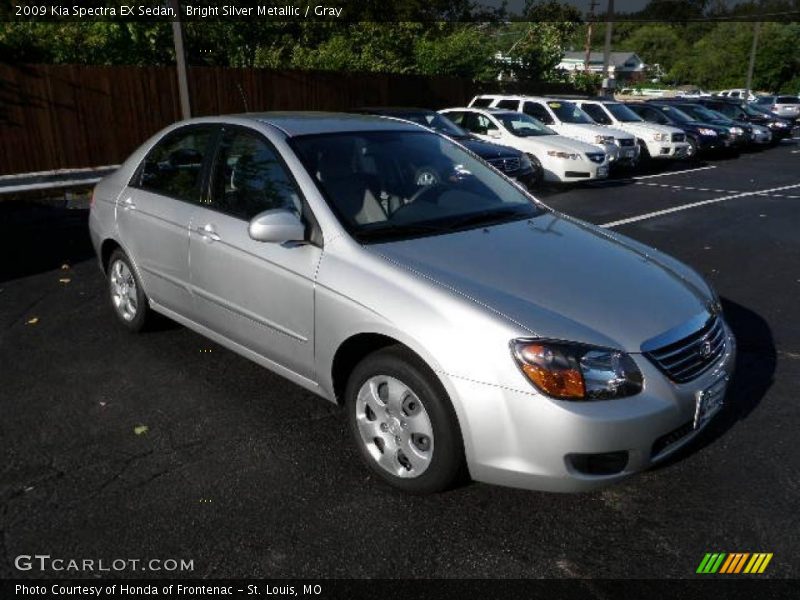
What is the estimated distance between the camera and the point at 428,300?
2.82m

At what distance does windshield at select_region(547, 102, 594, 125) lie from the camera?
1556cm

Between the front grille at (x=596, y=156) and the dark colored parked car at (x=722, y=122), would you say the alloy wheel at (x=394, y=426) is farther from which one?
the dark colored parked car at (x=722, y=122)

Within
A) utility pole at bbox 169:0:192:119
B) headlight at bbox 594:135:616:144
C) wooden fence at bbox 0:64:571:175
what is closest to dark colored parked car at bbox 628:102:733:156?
headlight at bbox 594:135:616:144

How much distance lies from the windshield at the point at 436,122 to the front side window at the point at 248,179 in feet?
28.2

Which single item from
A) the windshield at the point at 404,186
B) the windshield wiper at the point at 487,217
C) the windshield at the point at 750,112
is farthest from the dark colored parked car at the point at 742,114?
the windshield wiper at the point at 487,217

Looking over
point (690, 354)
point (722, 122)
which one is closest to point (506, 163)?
point (690, 354)

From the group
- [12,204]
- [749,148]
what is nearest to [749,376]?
[12,204]

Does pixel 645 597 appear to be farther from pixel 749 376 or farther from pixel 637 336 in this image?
pixel 749 376

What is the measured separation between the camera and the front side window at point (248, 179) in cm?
362

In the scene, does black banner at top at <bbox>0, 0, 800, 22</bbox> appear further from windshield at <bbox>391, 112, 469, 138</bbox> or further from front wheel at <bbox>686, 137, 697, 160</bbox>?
front wheel at <bbox>686, 137, 697, 160</bbox>

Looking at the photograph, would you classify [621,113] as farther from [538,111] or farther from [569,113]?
[538,111]

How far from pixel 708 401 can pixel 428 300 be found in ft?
4.24

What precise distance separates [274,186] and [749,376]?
3.18 meters

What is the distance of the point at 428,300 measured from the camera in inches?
111
